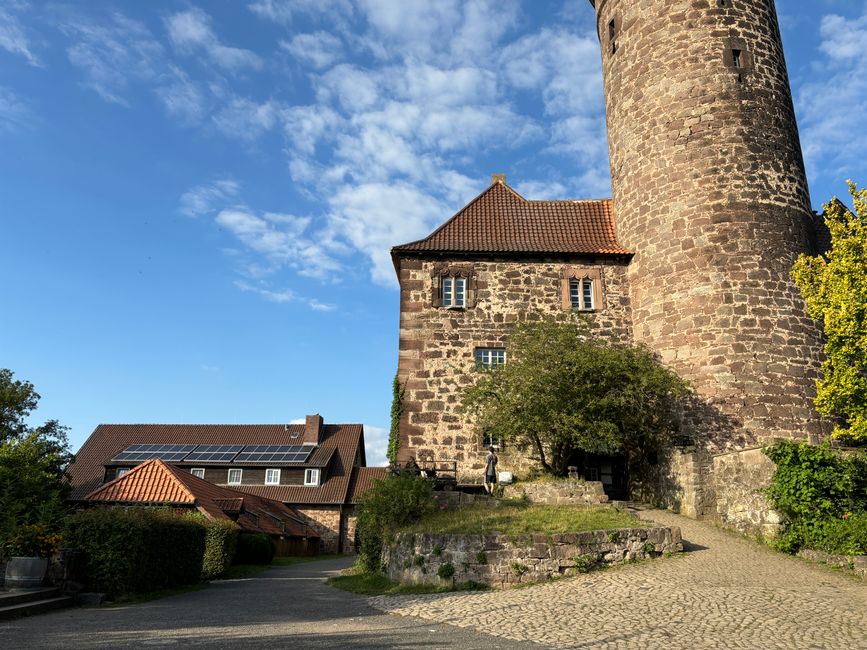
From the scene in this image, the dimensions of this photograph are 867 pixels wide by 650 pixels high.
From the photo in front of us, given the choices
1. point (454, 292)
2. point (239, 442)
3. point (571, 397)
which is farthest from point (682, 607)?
point (239, 442)

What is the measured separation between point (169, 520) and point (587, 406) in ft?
33.2

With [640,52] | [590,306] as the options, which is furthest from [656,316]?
[640,52]

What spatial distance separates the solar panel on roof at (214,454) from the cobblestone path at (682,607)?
3331 centimetres

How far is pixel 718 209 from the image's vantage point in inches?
785

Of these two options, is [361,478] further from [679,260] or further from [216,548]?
[679,260]

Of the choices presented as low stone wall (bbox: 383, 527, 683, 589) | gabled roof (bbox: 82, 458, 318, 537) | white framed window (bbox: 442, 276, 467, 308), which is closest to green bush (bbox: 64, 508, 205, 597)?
low stone wall (bbox: 383, 527, 683, 589)

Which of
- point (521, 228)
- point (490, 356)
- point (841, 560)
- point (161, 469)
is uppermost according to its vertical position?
point (521, 228)

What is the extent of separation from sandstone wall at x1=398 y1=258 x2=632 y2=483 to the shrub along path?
760 centimetres

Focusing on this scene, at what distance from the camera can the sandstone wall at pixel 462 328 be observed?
20.0 m

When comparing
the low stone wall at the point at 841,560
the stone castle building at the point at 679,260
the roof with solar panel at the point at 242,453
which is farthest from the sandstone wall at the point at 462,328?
the roof with solar panel at the point at 242,453

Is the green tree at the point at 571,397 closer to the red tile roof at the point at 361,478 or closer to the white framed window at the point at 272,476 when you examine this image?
the red tile roof at the point at 361,478

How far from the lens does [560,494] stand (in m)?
15.8

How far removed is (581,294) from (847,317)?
8.81 meters

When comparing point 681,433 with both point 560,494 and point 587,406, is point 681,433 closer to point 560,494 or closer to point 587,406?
point 587,406
